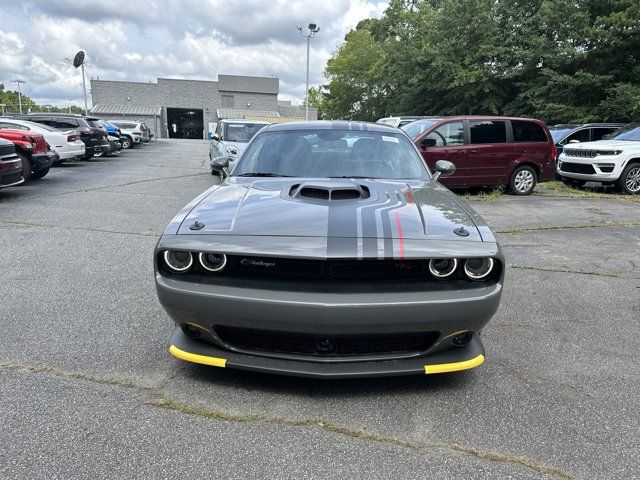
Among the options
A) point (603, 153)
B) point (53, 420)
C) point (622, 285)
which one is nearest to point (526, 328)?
point (622, 285)

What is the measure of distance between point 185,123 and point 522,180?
66.4 meters

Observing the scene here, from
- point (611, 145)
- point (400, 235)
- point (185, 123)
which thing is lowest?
point (400, 235)

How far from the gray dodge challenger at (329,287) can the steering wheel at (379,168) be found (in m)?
0.96

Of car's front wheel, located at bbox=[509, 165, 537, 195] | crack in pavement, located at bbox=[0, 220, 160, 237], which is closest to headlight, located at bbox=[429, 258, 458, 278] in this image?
crack in pavement, located at bbox=[0, 220, 160, 237]

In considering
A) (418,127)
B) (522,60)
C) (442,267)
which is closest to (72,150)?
(418,127)

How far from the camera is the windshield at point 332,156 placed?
367 centimetres

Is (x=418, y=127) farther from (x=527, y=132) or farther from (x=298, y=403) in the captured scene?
(x=298, y=403)

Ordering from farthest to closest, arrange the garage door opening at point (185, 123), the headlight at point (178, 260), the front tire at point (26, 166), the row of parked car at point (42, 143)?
the garage door opening at point (185, 123) < the front tire at point (26, 166) < the row of parked car at point (42, 143) < the headlight at point (178, 260)

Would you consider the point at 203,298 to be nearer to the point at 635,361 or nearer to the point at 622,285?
the point at 635,361

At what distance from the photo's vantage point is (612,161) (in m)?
10.4

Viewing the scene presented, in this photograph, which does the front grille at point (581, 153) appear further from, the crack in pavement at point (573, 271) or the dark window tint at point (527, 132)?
the crack in pavement at point (573, 271)

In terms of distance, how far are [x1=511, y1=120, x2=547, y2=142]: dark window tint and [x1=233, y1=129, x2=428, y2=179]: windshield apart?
712 cm

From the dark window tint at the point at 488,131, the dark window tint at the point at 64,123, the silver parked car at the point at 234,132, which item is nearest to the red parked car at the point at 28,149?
the silver parked car at the point at 234,132

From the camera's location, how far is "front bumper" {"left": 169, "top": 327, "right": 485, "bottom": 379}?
234 cm
